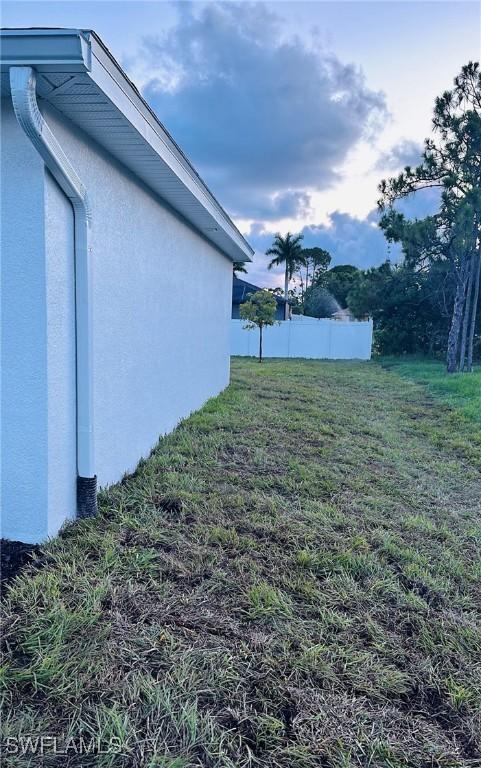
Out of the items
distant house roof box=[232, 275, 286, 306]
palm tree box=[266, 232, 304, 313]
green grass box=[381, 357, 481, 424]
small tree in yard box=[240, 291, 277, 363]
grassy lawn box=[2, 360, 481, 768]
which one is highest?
palm tree box=[266, 232, 304, 313]

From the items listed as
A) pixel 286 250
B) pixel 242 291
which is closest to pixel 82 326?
pixel 242 291

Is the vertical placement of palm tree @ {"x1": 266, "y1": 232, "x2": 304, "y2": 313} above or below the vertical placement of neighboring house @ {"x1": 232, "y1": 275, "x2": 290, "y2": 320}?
above

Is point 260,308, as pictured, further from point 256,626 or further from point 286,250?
point 286,250

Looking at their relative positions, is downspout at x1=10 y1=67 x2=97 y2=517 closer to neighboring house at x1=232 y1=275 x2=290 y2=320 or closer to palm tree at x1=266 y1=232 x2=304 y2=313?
neighboring house at x1=232 y1=275 x2=290 y2=320

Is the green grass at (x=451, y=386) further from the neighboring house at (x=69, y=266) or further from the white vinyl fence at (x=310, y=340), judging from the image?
the neighboring house at (x=69, y=266)

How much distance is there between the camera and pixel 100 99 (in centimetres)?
A: 247

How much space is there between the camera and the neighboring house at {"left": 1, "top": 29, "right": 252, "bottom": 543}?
231 cm

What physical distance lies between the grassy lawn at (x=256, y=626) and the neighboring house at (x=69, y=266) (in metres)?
0.43


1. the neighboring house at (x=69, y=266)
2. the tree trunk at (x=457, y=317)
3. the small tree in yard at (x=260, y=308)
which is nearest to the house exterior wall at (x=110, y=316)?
the neighboring house at (x=69, y=266)

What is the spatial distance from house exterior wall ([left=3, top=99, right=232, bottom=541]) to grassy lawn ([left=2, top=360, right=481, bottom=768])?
0.38 meters

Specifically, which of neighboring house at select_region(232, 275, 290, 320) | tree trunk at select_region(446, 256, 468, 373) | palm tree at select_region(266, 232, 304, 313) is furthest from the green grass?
palm tree at select_region(266, 232, 304, 313)

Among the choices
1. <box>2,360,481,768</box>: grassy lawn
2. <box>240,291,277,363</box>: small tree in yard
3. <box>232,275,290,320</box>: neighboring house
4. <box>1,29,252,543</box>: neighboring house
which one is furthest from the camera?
<box>232,275,290,320</box>: neighboring house

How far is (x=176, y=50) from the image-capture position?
4.70m

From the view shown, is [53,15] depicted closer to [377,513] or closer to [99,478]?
[99,478]
